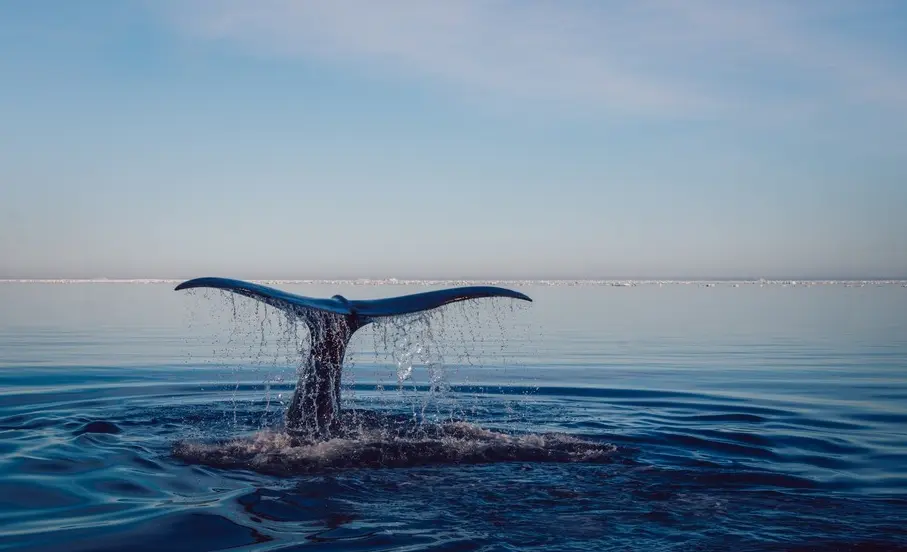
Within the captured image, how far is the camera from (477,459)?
8211mm

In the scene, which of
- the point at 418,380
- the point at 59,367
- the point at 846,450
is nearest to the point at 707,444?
the point at 846,450

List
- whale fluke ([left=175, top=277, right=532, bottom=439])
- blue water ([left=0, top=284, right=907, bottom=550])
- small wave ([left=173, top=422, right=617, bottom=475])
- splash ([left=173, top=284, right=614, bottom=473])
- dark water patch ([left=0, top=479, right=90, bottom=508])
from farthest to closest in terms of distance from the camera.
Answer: whale fluke ([left=175, top=277, right=532, bottom=439])
splash ([left=173, top=284, right=614, bottom=473])
small wave ([left=173, top=422, right=617, bottom=475])
dark water patch ([left=0, top=479, right=90, bottom=508])
blue water ([left=0, top=284, right=907, bottom=550])

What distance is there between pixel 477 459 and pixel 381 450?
0.92m

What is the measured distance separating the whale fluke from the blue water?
0.77ft

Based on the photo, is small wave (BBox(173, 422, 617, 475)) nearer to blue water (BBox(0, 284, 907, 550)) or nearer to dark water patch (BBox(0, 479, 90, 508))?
blue water (BBox(0, 284, 907, 550))

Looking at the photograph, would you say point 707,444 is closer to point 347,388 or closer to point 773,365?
point 347,388

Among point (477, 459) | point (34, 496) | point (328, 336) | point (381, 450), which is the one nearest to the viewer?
point (34, 496)

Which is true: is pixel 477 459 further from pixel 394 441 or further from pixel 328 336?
pixel 328 336

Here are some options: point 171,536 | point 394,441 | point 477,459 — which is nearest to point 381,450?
point 394,441

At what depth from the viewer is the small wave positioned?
7867mm

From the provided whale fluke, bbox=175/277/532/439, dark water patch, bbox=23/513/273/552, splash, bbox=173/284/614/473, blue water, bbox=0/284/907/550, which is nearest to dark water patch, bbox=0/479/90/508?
blue water, bbox=0/284/907/550

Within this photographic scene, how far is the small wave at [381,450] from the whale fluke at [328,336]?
0.26 meters

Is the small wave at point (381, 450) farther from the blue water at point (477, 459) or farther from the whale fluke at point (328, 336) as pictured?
the whale fluke at point (328, 336)

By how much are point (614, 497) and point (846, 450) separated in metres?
3.72
